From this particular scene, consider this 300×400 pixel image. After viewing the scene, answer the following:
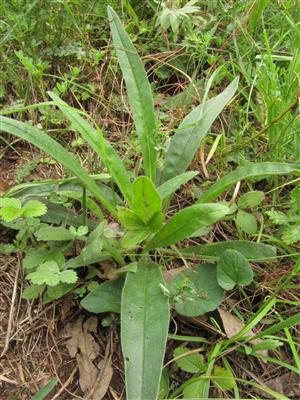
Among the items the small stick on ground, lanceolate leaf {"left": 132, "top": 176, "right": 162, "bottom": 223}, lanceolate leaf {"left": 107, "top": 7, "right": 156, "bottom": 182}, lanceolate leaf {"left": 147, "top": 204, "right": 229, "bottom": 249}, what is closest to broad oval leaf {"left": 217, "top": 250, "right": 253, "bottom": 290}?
lanceolate leaf {"left": 147, "top": 204, "right": 229, "bottom": 249}

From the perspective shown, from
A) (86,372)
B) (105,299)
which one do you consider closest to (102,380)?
(86,372)

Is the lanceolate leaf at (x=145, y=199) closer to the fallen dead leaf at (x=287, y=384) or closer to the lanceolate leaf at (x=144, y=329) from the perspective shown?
the lanceolate leaf at (x=144, y=329)

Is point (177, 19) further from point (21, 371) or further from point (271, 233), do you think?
→ point (21, 371)

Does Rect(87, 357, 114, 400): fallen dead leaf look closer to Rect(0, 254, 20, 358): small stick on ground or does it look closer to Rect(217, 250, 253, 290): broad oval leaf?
Rect(0, 254, 20, 358): small stick on ground

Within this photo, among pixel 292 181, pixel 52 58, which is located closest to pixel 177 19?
pixel 52 58

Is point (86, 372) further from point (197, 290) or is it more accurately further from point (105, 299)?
point (197, 290)

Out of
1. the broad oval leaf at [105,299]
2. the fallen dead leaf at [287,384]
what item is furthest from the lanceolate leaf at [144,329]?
the fallen dead leaf at [287,384]
